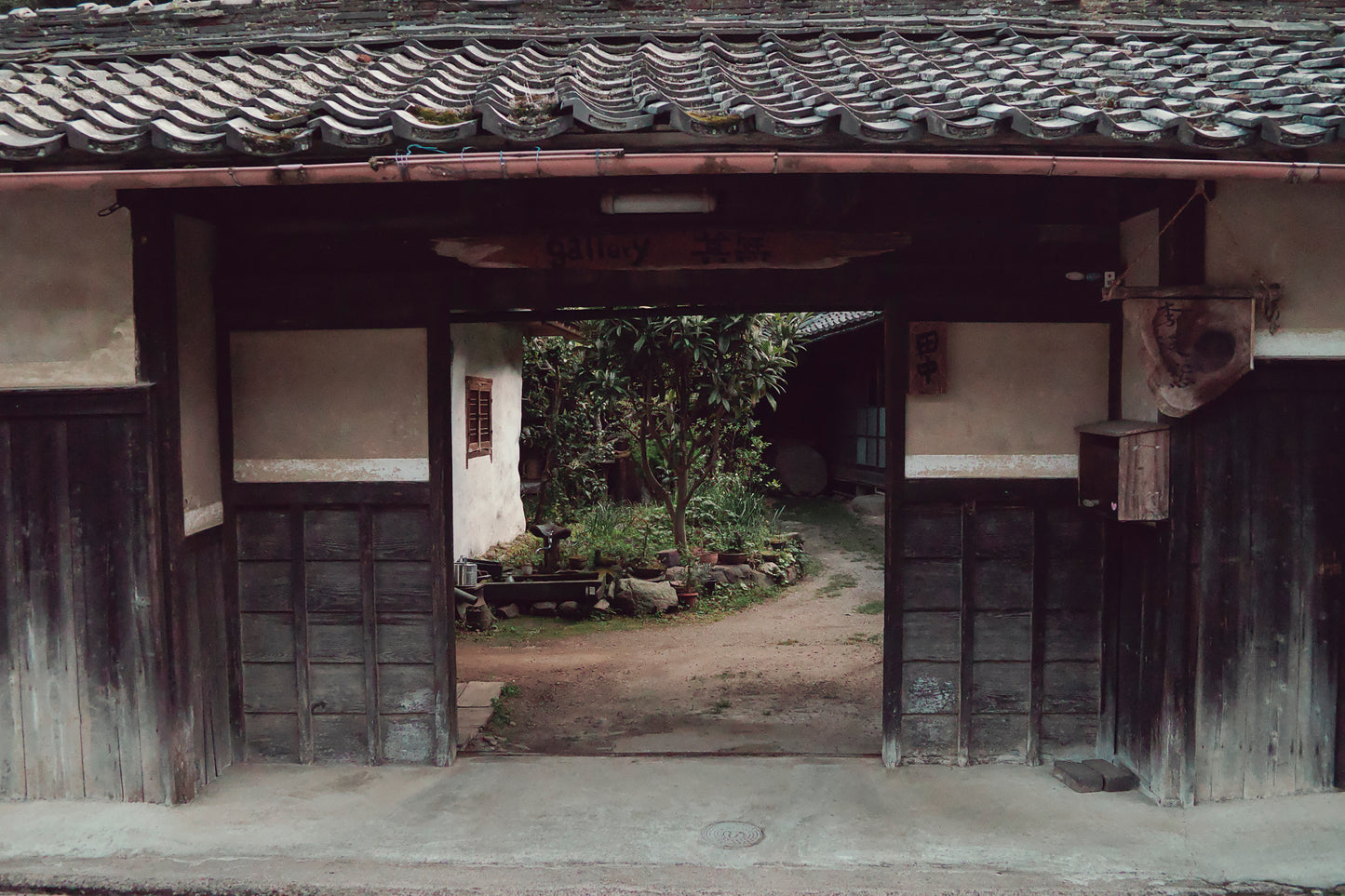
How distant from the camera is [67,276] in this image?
462 cm

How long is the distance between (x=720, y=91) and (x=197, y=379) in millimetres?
3371

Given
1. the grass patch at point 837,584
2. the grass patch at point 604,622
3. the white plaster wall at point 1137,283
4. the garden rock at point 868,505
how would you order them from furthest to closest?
the garden rock at point 868,505
the grass patch at point 837,584
the grass patch at point 604,622
the white plaster wall at point 1137,283

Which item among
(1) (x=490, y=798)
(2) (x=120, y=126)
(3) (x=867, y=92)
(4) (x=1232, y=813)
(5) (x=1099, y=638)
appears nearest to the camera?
(2) (x=120, y=126)

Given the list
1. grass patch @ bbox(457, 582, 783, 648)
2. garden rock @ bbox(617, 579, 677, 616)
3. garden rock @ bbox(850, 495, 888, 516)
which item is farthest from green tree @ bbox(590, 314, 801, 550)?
garden rock @ bbox(850, 495, 888, 516)

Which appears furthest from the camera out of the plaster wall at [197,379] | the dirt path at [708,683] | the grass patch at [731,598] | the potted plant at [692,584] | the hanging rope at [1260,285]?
the potted plant at [692,584]

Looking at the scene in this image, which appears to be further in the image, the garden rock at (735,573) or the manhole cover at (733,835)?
the garden rock at (735,573)

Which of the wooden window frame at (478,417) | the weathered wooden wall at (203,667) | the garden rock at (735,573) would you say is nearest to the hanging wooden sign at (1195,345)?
the weathered wooden wall at (203,667)

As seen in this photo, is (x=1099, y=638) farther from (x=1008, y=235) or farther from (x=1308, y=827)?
(x=1008, y=235)

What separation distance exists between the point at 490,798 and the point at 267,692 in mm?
1617

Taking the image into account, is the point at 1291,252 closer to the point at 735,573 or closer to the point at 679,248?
the point at 679,248

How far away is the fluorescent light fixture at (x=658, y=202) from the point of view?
4.39 meters

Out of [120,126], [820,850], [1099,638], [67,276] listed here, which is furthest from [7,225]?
[1099,638]

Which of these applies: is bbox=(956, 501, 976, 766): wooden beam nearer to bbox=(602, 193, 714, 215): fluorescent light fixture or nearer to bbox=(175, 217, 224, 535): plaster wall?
bbox=(602, 193, 714, 215): fluorescent light fixture

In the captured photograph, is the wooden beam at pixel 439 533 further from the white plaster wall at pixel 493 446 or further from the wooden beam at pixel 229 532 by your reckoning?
the white plaster wall at pixel 493 446
